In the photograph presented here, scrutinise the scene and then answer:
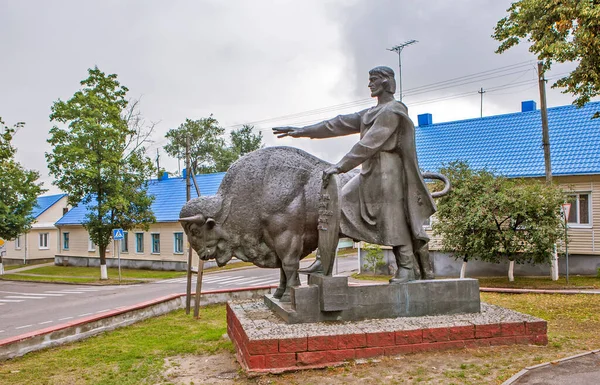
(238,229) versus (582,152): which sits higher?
(582,152)

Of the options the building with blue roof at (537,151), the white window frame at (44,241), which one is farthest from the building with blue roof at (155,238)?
the building with blue roof at (537,151)

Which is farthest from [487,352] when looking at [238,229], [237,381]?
[238,229]

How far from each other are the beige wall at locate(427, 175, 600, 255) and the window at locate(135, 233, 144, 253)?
76.9 feet

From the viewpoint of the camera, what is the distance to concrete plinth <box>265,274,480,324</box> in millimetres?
6359

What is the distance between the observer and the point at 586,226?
19.0 meters

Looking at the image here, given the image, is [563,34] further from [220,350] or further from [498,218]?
[220,350]

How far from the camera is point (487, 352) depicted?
5.92m

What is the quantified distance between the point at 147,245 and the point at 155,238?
785mm

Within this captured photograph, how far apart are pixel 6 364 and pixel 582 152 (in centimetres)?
1958

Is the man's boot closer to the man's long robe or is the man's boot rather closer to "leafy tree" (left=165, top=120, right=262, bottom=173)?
the man's long robe

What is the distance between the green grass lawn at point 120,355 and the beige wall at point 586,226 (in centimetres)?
1497

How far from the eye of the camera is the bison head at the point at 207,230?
24.4 ft

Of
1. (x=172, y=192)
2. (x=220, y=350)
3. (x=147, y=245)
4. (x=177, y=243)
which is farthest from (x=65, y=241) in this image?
(x=220, y=350)

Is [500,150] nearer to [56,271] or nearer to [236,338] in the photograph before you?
[236,338]
